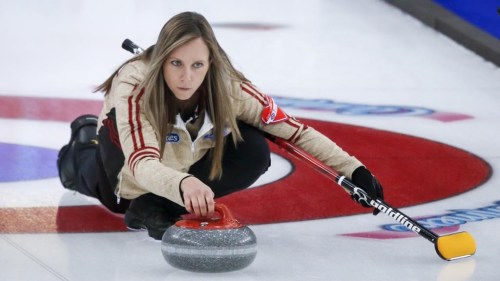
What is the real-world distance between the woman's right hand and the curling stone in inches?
2.5

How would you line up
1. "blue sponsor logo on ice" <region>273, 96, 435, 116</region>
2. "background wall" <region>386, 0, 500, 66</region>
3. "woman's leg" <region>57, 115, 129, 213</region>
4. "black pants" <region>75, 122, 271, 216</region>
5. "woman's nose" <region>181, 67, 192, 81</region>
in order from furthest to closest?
"background wall" <region>386, 0, 500, 66</region> → "blue sponsor logo on ice" <region>273, 96, 435, 116</region> → "woman's leg" <region>57, 115, 129, 213</region> → "black pants" <region>75, 122, 271, 216</region> → "woman's nose" <region>181, 67, 192, 81</region>

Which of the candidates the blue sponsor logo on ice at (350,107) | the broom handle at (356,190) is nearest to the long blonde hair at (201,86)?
the broom handle at (356,190)

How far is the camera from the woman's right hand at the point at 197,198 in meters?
2.62

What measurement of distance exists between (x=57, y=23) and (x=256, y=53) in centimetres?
124

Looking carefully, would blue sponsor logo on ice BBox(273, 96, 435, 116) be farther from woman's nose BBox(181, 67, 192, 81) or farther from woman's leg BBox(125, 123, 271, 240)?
woman's nose BBox(181, 67, 192, 81)

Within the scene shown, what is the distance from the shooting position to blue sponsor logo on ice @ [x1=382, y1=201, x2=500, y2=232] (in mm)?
3348

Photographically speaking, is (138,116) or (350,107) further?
(350,107)

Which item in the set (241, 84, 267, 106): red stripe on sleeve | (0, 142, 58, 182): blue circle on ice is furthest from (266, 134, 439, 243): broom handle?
(0, 142, 58, 182): blue circle on ice

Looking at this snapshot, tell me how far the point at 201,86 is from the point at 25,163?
1.22 meters

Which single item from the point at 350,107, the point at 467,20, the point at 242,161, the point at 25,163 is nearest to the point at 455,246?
the point at 242,161

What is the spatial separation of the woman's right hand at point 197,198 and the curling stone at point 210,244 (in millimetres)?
64

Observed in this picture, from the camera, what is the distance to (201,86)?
3.01m

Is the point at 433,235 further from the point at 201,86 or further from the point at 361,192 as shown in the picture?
the point at 201,86

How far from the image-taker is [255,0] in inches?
314
